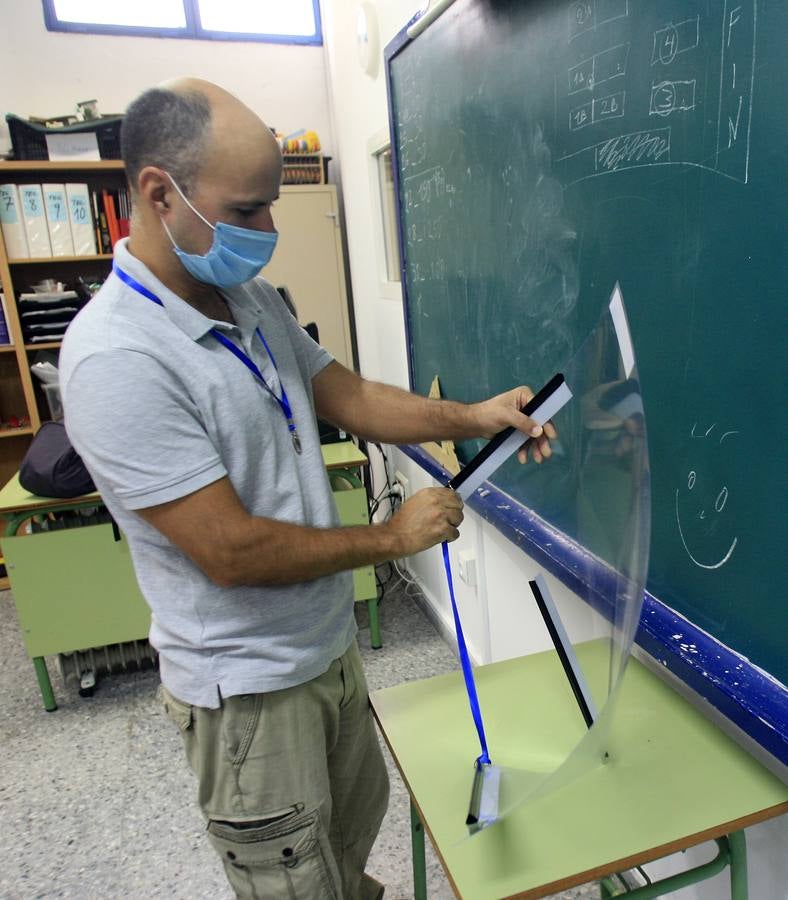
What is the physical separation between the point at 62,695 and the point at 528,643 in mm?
1872

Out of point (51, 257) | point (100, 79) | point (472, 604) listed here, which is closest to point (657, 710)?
point (472, 604)

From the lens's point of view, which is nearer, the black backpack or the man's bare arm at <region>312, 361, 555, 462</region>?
the man's bare arm at <region>312, 361, 555, 462</region>

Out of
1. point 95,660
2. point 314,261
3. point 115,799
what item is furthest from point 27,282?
point 115,799

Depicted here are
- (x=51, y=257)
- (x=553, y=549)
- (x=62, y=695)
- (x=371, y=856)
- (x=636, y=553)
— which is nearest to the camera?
(x=636, y=553)

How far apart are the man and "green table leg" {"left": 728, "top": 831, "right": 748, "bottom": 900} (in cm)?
57

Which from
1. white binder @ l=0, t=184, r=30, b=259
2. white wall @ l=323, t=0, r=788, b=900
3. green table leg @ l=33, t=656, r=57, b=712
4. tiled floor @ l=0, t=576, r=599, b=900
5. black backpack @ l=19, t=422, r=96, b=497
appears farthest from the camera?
white binder @ l=0, t=184, r=30, b=259

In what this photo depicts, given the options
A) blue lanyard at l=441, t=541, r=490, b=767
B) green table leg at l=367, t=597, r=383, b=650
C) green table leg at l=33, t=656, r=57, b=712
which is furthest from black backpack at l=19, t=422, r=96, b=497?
blue lanyard at l=441, t=541, r=490, b=767

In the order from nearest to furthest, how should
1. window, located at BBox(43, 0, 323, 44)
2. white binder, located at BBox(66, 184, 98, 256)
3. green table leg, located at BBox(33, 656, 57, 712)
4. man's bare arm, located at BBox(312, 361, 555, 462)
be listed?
1. man's bare arm, located at BBox(312, 361, 555, 462)
2. green table leg, located at BBox(33, 656, 57, 712)
3. white binder, located at BBox(66, 184, 98, 256)
4. window, located at BBox(43, 0, 323, 44)

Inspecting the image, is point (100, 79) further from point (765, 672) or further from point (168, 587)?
point (765, 672)

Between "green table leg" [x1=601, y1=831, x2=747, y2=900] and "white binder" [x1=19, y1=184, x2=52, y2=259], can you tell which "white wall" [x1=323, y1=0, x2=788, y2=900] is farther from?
"white binder" [x1=19, y1=184, x2=52, y2=259]

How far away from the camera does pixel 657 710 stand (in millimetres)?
1093

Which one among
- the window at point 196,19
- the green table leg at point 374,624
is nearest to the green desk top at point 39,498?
the green table leg at point 374,624

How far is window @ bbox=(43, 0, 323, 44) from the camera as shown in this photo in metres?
3.46

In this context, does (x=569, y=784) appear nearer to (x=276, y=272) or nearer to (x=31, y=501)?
(x=31, y=501)
